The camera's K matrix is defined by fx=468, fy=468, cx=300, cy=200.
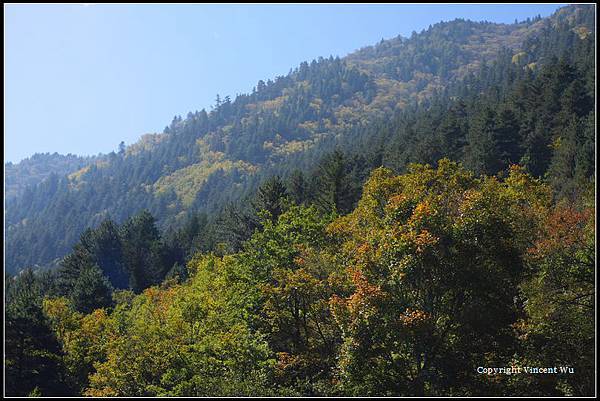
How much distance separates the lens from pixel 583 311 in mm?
19344

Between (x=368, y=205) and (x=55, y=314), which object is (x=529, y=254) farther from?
(x=55, y=314)

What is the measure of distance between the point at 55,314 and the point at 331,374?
1473 inches

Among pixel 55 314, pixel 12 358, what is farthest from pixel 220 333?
pixel 55 314

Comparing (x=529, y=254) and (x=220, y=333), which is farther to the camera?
(x=220, y=333)

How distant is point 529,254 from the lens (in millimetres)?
21750

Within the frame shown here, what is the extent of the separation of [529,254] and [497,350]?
4.75 metres

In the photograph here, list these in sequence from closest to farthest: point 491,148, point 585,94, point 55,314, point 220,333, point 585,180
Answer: point 220,333 < point 585,180 < point 55,314 < point 491,148 < point 585,94

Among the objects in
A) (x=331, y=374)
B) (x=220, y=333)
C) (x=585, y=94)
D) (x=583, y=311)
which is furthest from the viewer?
(x=585, y=94)

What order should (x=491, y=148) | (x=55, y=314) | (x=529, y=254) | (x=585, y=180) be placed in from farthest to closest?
(x=491, y=148), (x=55, y=314), (x=585, y=180), (x=529, y=254)

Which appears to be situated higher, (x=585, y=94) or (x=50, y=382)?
(x=585, y=94)

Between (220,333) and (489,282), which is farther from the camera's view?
(220,333)

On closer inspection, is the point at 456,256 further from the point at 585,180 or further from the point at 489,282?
the point at 585,180

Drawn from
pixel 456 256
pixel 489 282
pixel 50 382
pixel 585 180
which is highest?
pixel 456 256

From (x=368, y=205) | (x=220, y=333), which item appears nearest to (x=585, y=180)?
(x=368, y=205)
